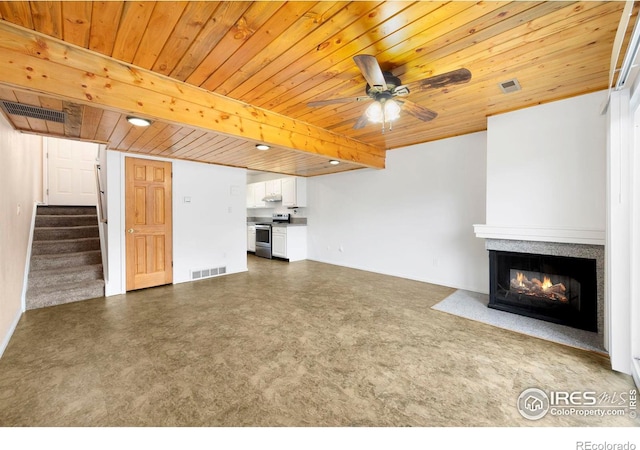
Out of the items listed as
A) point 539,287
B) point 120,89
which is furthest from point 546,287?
point 120,89

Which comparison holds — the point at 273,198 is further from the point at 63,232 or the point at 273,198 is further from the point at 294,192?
the point at 63,232

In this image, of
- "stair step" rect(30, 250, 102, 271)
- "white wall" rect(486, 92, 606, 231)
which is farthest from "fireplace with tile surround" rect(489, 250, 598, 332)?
"stair step" rect(30, 250, 102, 271)

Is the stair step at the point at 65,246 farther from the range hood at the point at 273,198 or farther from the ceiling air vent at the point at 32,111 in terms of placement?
the range hood at the point at 273,198

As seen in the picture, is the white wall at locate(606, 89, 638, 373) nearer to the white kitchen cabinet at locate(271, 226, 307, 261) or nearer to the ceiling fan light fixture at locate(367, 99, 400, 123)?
the ceiling fan light fixture at locate(367, 99, 400, 123)

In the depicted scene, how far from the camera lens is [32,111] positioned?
2.45 metres

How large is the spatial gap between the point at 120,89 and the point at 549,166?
13.5 feet

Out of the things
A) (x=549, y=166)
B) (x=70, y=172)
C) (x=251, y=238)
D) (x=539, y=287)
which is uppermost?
(x=70, y=172)

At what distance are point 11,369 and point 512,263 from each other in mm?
4961

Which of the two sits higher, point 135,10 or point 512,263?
point 135,10

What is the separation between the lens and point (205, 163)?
493 centimetres

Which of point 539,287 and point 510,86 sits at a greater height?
point 510,86

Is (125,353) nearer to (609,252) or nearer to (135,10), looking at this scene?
(135,10)
